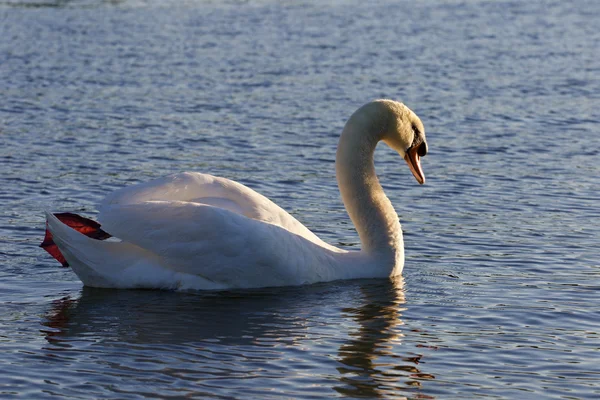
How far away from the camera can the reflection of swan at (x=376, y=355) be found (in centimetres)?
712

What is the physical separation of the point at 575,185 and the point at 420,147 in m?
3.83

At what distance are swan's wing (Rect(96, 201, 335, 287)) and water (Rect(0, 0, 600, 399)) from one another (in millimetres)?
213

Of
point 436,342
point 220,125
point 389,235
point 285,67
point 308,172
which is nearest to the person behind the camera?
point 436,342

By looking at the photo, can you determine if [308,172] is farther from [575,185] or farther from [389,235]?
[389,235]

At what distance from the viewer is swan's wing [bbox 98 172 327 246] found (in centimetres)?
958

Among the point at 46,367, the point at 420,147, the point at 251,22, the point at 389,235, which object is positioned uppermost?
the point at 251,22

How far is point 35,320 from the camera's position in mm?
8523

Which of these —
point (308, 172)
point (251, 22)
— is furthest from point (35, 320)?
point (251, 22)

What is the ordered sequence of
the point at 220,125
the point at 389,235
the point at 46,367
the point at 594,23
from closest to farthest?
the point at 46,367 < the point at 389,235 < the point at 220,125 < the point at 594,23

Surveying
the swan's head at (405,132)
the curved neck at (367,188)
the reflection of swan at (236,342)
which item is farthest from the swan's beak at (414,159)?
the reflection of swan at (236,342)

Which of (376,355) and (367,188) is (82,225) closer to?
(367,188)

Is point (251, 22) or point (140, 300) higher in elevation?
point (251, 22)

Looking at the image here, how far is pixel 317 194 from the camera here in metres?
13.1

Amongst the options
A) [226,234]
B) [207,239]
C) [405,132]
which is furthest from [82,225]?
[405,132]
